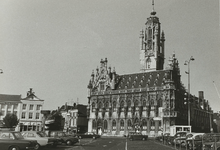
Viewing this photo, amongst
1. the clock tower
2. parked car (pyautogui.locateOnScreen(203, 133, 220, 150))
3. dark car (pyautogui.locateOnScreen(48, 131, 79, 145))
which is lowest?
dark car (pyautogui.locateOnScreen(48, 131, 79, 145))

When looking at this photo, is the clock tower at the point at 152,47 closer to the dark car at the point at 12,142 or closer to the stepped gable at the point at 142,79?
the stepped gable at the point at 142,79

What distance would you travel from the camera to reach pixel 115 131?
84188mm

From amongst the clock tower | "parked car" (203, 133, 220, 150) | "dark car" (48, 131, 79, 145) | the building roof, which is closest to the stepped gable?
the clock tower

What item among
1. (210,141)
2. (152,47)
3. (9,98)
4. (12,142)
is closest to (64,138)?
(12,142)

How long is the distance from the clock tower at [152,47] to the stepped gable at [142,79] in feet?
31.7

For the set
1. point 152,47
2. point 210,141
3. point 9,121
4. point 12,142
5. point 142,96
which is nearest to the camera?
point 12,142

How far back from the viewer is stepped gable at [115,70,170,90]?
3280 inches

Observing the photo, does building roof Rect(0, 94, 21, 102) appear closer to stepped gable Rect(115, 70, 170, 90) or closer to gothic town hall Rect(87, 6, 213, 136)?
gothic town hall Rect(87, 6, 213, 136)

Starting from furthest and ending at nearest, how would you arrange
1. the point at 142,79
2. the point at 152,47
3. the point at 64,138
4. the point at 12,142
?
the point at 152,47 < the point at 142,79 < the point at 64,138 < the point at 12,142

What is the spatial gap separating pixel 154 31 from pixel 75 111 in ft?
136

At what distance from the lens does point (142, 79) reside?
88.2 m

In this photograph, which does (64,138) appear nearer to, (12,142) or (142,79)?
(12,142)

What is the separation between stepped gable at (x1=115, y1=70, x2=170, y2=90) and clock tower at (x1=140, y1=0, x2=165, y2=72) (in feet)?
31.7

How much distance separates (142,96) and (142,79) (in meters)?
7.10
